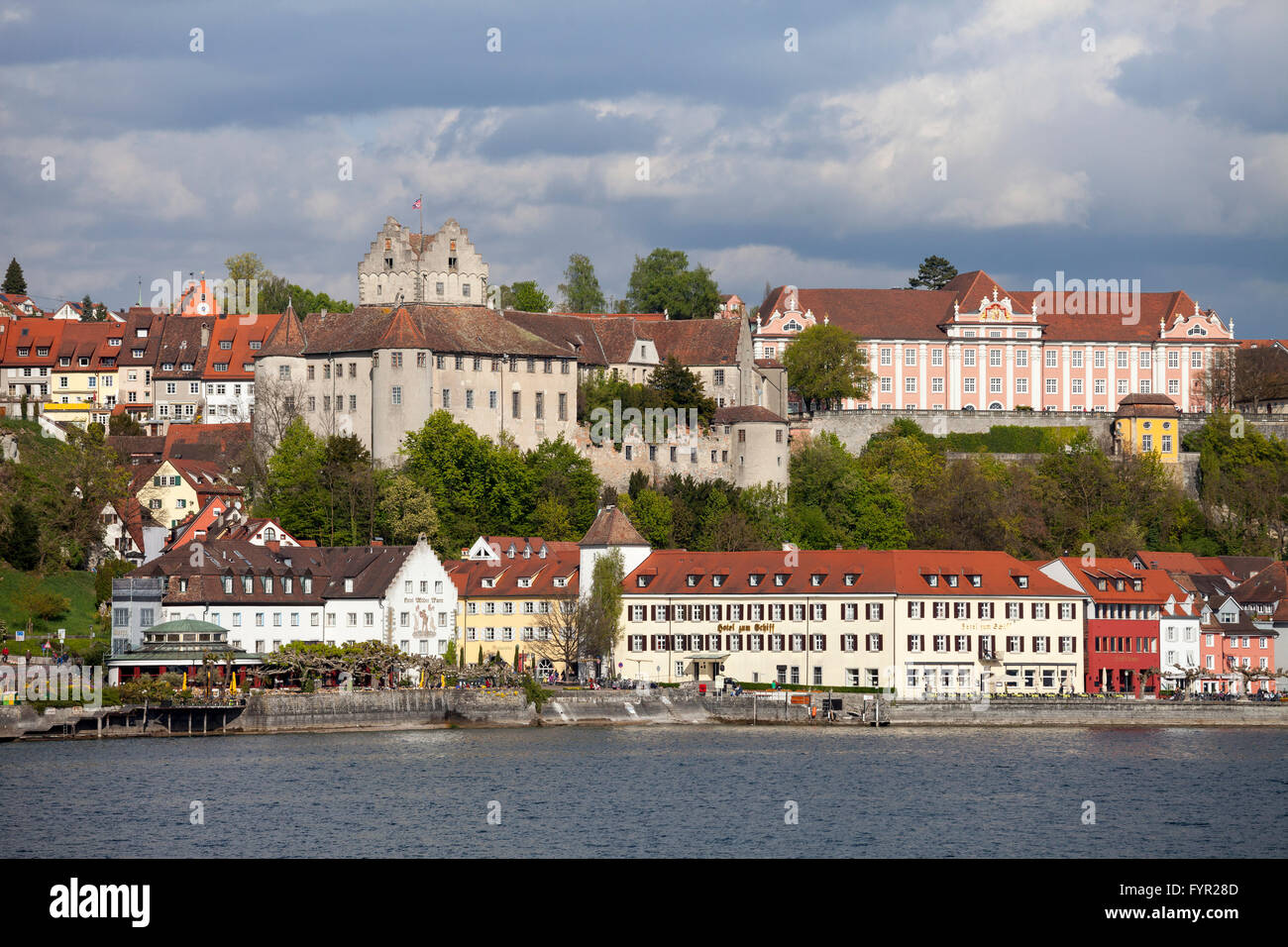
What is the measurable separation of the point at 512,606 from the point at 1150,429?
4584 centimetres

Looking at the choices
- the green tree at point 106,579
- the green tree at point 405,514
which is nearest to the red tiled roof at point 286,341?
the green tree at point 405,514

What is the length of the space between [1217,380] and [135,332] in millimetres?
71792

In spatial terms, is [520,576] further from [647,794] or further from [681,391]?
[647,794]

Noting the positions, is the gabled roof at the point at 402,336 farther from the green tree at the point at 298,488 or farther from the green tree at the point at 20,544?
the green tree at the point at 20,544

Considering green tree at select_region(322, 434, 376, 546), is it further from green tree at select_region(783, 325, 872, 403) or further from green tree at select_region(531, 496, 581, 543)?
green tree at select_region(783, 325, 872, 403)

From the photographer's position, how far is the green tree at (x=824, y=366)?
109438mm

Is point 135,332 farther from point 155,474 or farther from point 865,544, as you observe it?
point 865,544

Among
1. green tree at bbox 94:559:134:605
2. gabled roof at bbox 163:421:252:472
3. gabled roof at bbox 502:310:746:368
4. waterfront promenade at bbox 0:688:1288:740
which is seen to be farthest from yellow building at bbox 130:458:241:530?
waterfront promenade at bbox 0:688:1288:740

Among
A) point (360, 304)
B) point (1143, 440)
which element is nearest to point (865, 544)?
point (1143, 440)

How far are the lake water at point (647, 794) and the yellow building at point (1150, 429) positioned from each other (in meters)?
40.1

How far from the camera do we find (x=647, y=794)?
160ft

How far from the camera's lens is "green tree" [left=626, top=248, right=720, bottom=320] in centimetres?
12581

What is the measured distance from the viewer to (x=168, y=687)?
63.8 metres

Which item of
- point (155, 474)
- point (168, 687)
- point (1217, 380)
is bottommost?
point (168, 687)
